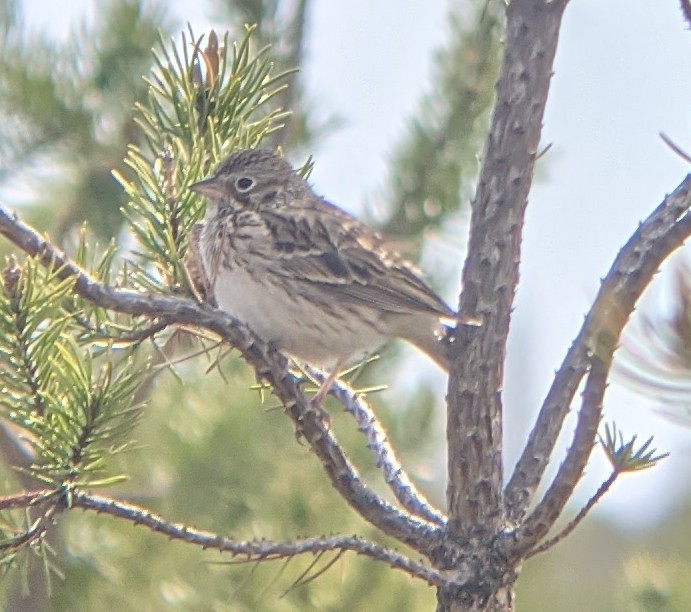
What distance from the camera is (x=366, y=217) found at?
12.4 ft

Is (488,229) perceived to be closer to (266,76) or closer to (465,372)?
(465,372)

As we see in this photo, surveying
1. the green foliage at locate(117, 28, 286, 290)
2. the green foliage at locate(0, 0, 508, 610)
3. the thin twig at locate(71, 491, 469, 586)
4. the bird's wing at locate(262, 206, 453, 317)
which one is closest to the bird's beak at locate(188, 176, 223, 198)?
the green foliage at locate(117, 28, 286, 290)

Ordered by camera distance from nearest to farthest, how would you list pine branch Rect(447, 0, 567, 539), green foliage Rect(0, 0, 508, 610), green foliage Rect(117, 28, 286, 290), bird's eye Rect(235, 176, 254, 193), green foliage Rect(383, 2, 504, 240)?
pine branch Rect(447, 0, 567, 539), green foliage Rect(117, 28, 286, 290), green foliage Rect(0, 0, 508, 610), green foliage Rect(383, 2, 504, 240), bird's eye Rect(235, 176, 254, 193)

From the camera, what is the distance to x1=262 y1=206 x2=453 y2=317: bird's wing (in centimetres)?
401

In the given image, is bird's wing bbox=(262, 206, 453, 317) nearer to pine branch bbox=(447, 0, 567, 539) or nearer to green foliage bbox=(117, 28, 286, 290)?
green foliage bbox=(117, 28, 286, 290)

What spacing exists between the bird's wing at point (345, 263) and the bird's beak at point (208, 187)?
482 mm

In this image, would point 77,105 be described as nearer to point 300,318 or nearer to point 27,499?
point 300,318

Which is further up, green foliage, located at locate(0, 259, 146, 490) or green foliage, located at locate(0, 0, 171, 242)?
green foliage, located at locate(0, 0, 171, 242)

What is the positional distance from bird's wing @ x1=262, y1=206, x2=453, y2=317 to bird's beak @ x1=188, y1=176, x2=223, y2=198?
0.48 metres

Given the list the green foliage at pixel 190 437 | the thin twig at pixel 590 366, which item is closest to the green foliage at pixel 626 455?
the thin twig at pixel 590 366

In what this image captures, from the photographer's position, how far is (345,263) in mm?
4176

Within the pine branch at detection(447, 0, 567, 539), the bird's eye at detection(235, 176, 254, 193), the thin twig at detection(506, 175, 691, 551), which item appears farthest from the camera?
the bird's eye at detection(235, 176, 254, 193)

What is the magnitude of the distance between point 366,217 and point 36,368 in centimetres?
181

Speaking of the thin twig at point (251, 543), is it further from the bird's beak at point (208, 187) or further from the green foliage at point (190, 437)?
the green foliage at point (190, 437)
